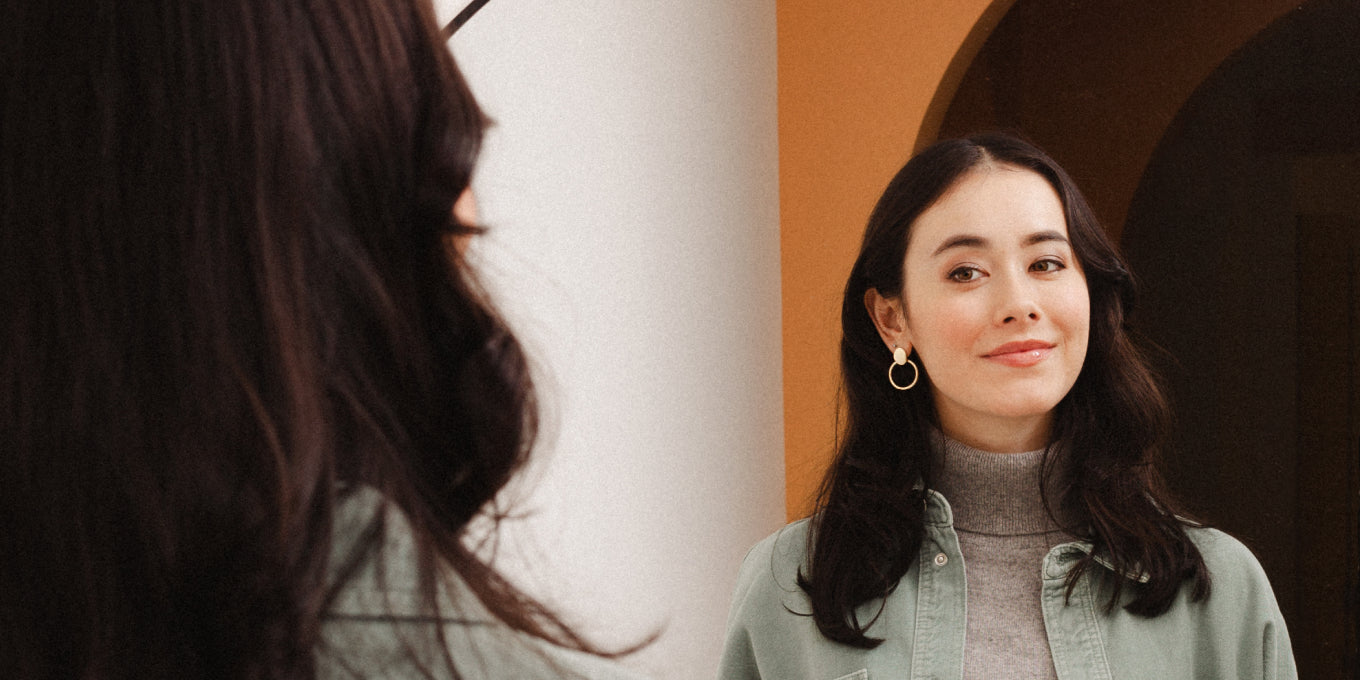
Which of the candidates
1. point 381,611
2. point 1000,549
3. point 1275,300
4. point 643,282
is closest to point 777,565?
point 1000,549

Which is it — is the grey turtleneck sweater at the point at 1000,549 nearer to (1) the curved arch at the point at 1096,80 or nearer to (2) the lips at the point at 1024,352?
(2) the lips at the point at 1024,352

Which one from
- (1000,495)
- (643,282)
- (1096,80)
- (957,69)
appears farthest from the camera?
(1096,80)

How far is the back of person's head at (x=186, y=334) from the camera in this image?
42cm

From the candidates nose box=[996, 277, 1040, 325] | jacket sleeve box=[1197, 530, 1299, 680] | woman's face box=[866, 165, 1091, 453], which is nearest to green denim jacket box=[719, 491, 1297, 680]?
jacket sleeve box=[1197, 530, 1299, 680]

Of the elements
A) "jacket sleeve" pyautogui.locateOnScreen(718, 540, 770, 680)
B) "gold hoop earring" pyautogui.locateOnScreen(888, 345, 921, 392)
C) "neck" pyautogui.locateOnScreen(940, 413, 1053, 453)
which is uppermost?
"gold hoop earring" pyautogui.locateOnScreen(888, 345, 921, 392)

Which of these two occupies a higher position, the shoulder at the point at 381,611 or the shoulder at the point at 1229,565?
the shoulder at the point at 381,611

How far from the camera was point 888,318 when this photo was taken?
1.54 m

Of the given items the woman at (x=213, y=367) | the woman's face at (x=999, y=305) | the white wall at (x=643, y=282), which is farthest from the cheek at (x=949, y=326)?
the woman at (x=213, y=367)

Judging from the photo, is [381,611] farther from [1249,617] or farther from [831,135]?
[831,135]

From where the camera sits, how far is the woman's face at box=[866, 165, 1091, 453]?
4.46 ft

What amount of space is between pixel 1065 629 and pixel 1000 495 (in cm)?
18

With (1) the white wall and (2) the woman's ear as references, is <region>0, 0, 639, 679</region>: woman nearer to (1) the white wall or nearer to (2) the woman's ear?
Answer: (1) the white wall

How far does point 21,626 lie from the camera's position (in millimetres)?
423

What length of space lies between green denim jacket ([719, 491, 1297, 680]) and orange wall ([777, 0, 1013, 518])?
1.41m
